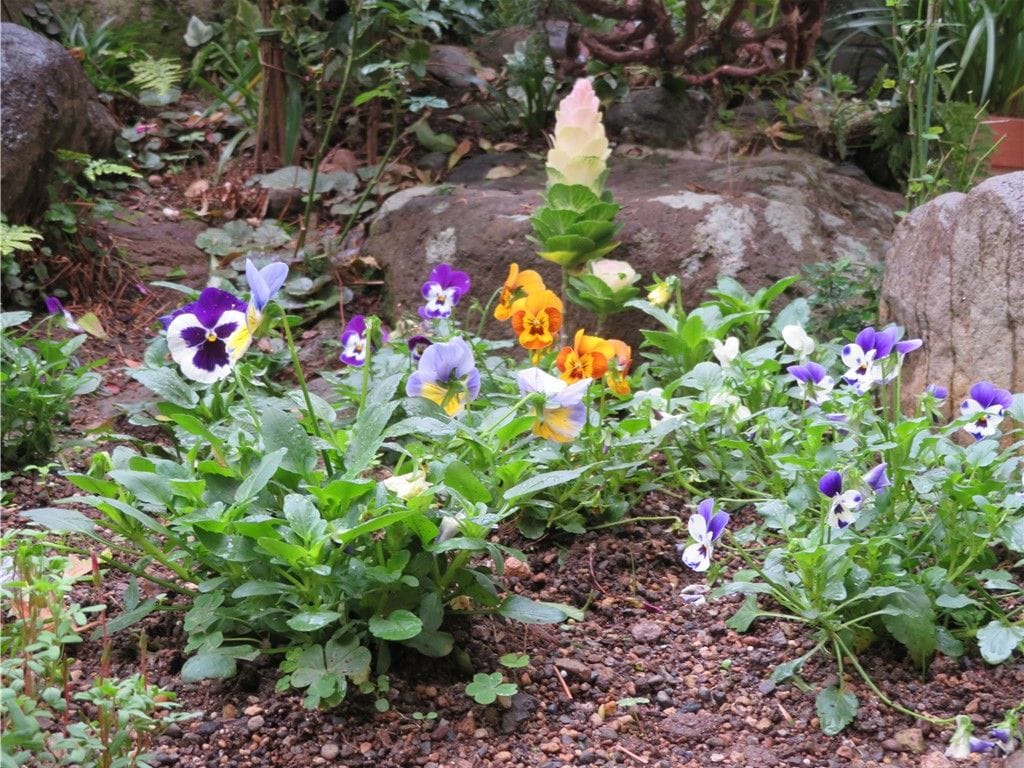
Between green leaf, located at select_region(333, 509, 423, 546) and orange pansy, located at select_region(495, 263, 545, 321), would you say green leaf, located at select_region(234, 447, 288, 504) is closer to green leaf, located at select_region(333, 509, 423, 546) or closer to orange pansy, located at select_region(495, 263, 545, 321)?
green leaf, located at select_region(333, 509, 423, 546)

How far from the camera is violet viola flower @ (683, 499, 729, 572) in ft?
6.27

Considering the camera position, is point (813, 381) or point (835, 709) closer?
point (835, 709)

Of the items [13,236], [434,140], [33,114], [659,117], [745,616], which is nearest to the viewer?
[745,616]

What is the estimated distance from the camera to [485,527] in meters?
1.82

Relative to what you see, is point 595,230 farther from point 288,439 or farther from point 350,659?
point 350,659

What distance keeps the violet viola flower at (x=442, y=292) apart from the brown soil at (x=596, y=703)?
843mm

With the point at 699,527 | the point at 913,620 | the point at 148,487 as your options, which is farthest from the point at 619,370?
the point at 148,487

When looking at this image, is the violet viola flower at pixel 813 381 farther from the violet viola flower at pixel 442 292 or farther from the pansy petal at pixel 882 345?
the violet viola flower at pixel 442 292

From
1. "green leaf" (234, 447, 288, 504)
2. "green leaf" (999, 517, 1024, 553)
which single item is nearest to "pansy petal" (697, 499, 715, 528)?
"green leaf" (999, 517, 1024, 553)

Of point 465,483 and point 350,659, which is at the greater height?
point 465,483

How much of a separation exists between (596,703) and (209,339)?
939 millimetres

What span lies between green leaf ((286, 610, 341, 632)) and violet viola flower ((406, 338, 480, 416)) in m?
0.52

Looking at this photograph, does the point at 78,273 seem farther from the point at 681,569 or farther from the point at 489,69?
the point at 681,569

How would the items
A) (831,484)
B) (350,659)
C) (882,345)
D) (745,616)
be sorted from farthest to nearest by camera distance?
1. (882,345)
2. (745,616)
3. (831,484)
4. (350,659)
